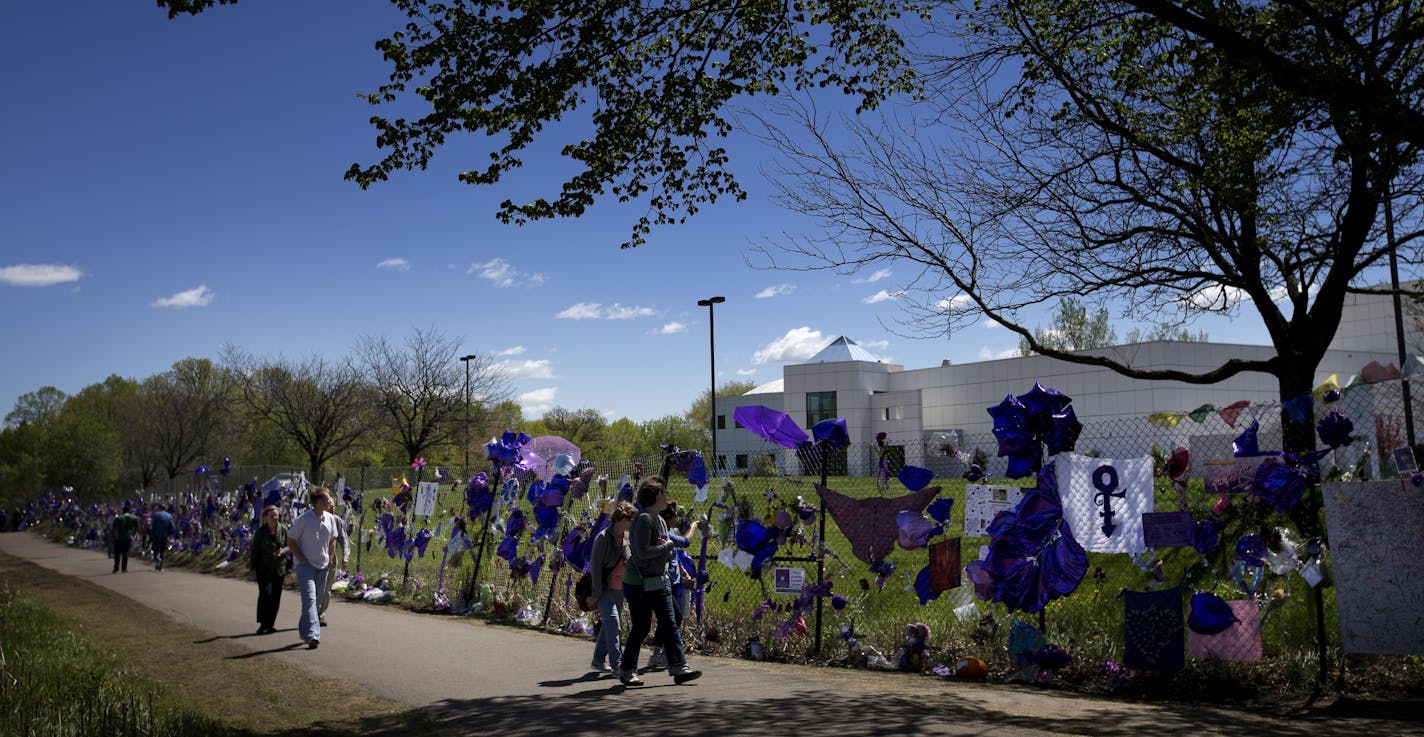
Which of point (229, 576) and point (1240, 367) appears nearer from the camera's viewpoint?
point (1240, 367)

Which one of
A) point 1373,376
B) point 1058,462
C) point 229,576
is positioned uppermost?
point 1373,376

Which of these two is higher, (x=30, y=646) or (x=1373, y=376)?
(x=1373, y=376)

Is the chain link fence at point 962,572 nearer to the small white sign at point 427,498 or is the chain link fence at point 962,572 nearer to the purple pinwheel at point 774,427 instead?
the purple pinwheel at point 774,427

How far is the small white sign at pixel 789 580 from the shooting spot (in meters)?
9.46

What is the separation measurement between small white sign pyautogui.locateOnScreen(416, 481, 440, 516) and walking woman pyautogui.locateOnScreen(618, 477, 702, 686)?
8026 mm

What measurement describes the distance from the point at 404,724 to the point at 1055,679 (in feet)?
15.8

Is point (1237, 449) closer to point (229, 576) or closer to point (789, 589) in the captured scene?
point (789, 589)

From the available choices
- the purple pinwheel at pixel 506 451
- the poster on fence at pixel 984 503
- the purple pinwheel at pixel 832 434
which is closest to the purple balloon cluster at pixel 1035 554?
the poster on fence at pixel 984 503

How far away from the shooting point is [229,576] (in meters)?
20.2

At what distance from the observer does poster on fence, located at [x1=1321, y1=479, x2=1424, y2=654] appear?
683 cm

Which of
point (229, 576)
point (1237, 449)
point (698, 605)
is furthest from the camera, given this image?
point (229, 576)

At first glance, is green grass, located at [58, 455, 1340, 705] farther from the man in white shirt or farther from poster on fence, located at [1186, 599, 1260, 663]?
the man in white shirt

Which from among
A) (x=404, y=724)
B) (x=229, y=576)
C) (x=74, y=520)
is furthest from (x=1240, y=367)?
(x=74, y=520)

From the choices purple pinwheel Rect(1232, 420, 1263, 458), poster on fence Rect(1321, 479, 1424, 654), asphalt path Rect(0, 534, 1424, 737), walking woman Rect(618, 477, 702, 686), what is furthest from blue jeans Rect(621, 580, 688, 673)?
poster on fence Rect(1321, 479, 1424, 654)
